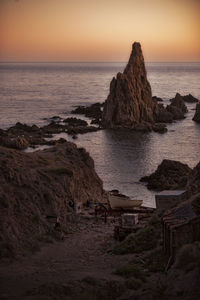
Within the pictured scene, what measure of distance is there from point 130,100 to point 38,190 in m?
95.2

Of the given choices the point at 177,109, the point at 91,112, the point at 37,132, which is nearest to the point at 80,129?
the point at 37,132

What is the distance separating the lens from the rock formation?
418ft

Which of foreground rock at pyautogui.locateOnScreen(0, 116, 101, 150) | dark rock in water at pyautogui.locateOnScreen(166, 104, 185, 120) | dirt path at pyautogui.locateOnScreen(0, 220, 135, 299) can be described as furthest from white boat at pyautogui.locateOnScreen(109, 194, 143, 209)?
dark rock in water at pyautogui.locateOnScreen(166, 104, 185, 120)

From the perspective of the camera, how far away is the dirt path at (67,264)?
22.2 meters

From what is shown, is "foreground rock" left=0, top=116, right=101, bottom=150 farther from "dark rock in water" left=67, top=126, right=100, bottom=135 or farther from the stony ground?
the stony ground

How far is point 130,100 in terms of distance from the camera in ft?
428

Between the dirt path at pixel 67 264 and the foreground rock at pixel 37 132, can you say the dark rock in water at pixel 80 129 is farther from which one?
the dirt path at pixel 67 264

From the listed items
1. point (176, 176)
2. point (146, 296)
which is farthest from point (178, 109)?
point (146, 296)

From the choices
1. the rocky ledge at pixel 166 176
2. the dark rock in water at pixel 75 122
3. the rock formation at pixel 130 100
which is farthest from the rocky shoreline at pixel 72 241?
the rock formation at pixel 130 100

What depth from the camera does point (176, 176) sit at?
69.1 meters

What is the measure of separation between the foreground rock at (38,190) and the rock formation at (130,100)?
77712 millimetres

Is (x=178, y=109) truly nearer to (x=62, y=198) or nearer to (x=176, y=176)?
(x=176, y=176)

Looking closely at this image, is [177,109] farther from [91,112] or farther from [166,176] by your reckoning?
[166,176]

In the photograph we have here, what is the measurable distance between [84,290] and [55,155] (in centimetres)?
2538
